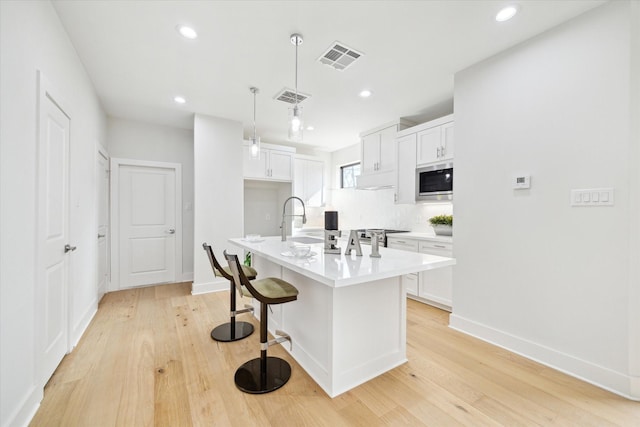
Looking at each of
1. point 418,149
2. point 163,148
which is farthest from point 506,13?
point 163,148

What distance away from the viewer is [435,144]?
3439 millimetres

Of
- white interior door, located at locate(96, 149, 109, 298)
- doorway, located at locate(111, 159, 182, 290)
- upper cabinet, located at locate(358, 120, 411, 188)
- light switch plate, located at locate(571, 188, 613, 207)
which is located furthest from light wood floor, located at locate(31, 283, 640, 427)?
upper cabinet, located at locate(358, 120, 411, 188)

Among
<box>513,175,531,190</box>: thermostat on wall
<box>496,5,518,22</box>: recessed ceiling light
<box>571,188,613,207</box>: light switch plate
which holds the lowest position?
<box>571,188,613,207</box>: light switch plate

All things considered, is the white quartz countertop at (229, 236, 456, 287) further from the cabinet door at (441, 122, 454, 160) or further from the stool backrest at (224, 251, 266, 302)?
the cabinet door at (441, 122, 454, 160)

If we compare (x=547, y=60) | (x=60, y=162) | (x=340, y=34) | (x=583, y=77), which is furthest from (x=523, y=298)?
(x=60, y=162)

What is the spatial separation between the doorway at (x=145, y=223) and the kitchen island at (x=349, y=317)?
304 cm

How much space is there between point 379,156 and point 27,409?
4.44 m

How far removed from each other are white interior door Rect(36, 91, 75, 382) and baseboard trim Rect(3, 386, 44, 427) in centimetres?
20

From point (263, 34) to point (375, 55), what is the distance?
1018mm

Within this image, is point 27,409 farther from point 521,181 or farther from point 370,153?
point 370,153

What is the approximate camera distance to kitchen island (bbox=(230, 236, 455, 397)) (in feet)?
5.49

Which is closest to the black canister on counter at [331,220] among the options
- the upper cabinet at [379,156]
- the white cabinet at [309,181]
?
the upper cabinet at [379,156]

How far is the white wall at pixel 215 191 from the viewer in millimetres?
3951

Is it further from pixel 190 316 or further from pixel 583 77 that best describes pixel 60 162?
pixel 583 77
